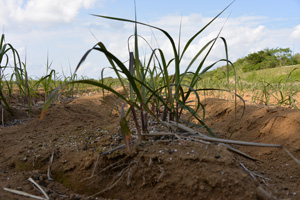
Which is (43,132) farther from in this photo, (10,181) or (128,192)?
(128,192)

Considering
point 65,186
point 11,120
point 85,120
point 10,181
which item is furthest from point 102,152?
point 11,120

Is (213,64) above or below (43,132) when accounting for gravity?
above

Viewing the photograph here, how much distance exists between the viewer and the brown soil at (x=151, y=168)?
108 centimetres

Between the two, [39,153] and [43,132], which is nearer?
[39,153]

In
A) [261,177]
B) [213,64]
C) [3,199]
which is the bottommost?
[261,177]

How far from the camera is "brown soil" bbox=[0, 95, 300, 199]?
1079mm

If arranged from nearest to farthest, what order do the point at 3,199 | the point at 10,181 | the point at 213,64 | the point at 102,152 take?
the point at 3,199, the point at 10,181, the point at 102,152, the point at 213,64

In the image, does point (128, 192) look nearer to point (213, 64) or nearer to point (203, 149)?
point (203, 149)

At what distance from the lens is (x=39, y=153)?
1.52 meters

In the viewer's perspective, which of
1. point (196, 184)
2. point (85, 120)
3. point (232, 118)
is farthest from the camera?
point (85, 120)

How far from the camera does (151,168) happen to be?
3.85ft

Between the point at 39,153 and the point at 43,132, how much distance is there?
0.55m

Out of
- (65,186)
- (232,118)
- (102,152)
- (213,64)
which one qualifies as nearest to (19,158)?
(65,186)

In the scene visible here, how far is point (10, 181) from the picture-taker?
1211 millimetres
